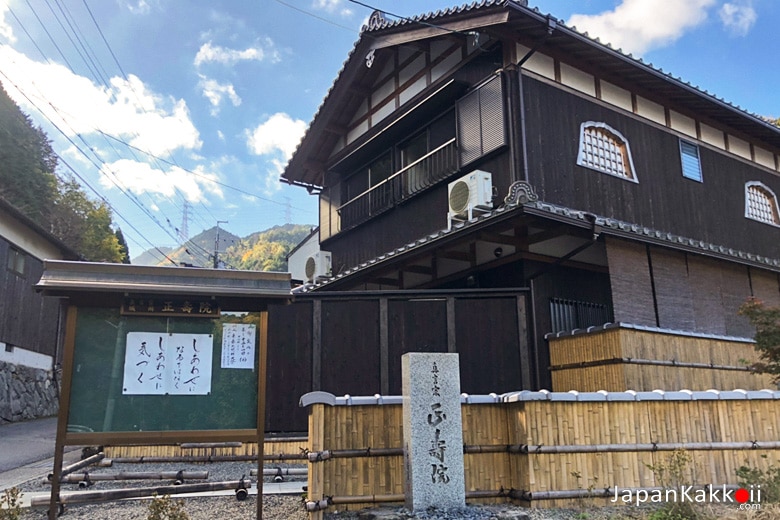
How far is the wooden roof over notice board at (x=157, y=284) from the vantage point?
6.45 meters

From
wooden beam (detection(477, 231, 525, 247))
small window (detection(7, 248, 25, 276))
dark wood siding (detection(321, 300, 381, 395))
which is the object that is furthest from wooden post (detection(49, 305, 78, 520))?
small window (detection(7, 248, 25, 276))

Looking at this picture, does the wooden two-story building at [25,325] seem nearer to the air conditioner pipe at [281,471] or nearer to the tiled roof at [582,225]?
the air conditioner pipe at [281,471]

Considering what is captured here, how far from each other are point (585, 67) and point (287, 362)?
8.59m

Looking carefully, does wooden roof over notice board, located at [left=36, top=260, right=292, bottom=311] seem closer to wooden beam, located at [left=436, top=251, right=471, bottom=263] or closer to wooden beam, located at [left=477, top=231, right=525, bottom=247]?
wooden beam, located at [left=477, top=231, right=525, bottom=247]

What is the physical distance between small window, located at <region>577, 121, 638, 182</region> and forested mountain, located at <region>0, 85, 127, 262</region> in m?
22.7

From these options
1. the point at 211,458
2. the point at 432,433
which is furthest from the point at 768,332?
the point at 211,458

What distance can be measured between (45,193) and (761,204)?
94.9 feet

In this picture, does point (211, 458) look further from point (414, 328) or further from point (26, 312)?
point (26, 312)

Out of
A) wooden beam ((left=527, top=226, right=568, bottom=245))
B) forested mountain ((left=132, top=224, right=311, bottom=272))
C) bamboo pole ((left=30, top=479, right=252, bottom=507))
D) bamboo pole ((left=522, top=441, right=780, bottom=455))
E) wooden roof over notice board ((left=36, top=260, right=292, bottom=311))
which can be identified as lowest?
bamboo pole ((left=30, top=479, right=252, bottom=507))

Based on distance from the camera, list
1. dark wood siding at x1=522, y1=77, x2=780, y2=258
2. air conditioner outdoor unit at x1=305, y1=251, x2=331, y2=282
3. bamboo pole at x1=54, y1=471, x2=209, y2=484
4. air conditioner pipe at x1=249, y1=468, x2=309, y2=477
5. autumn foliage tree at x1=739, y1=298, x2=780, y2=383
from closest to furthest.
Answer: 1. bamboo pole at x1=54, y1=471, x2=209, y2=484
2. air conditioner pipe at x1=249, y1=468, x2=309, y2=477
3. autumn foliage tree at x1=739, y1=298, x2=780, y2=383
4. dark wood siding at x1=522, y1=77, x2=780, y2=258
5. air conditioner outdoor unit at x1=305, y1=251, x2=331, y2=282

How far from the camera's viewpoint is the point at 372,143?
1562cm

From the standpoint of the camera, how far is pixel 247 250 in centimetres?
7525

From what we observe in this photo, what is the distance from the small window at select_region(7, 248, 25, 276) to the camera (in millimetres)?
19766

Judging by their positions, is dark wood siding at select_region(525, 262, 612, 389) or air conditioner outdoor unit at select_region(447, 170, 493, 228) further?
air conditioner outdoor unit at select_region(447, 170, 493, 228)
